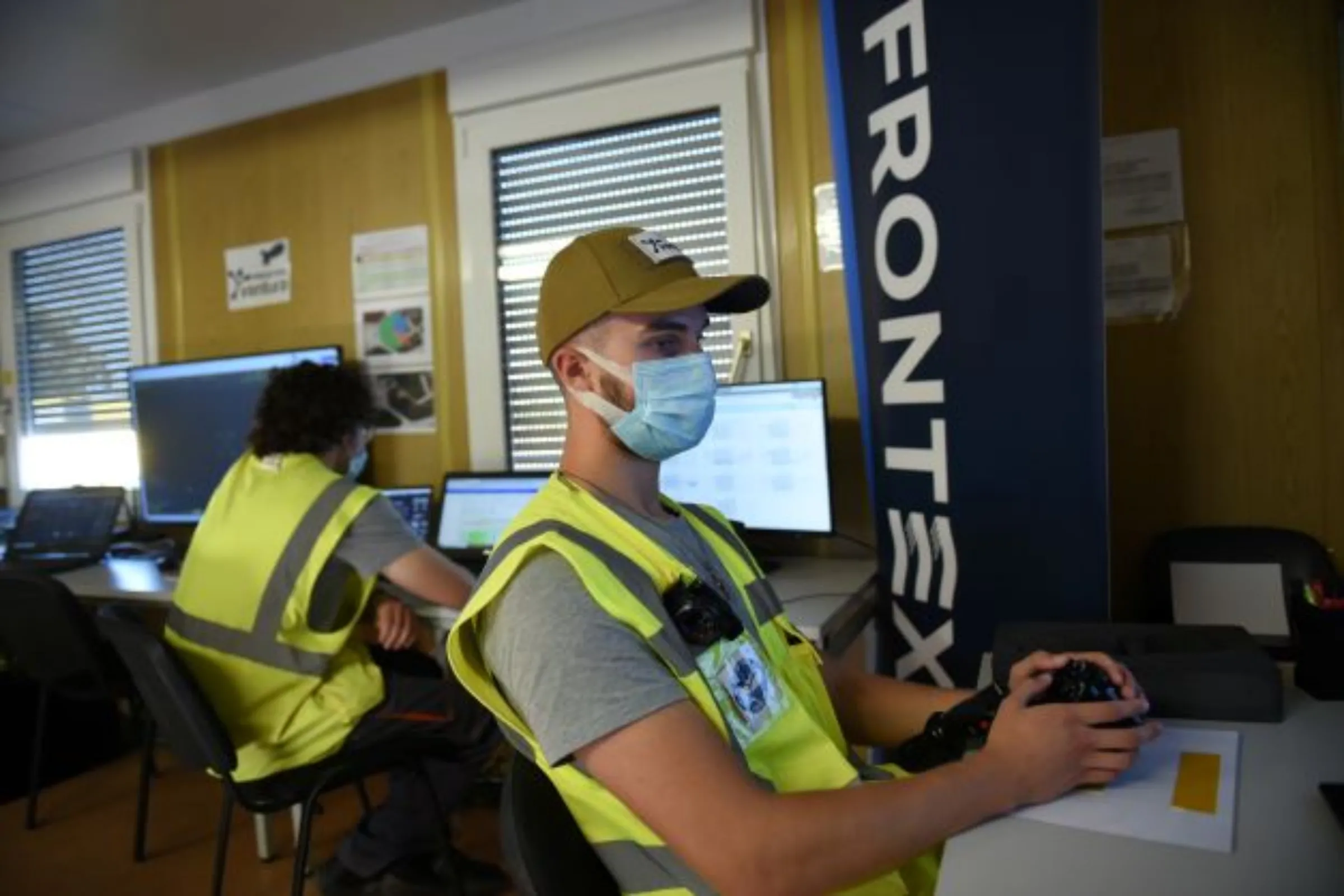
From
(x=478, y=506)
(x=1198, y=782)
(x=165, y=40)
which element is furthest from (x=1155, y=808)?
(x=165, y=40)

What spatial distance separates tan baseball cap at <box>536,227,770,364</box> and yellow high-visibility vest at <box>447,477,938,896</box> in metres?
0.20

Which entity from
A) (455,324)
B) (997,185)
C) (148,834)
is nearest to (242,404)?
(455,324)

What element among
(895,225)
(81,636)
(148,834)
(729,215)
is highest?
(729,215)

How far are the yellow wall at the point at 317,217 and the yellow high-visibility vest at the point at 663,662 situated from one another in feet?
6.79

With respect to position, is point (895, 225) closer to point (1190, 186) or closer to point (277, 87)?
point (1190, 186)

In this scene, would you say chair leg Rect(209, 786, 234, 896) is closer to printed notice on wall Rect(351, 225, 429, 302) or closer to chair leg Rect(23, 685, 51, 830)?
chair leg Rect(23, 685, 51, 830)

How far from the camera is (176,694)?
66.1 inches

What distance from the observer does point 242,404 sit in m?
3.12

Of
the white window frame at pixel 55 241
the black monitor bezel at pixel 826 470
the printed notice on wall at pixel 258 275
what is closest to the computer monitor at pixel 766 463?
the black monitor bezel at pixel 826 470

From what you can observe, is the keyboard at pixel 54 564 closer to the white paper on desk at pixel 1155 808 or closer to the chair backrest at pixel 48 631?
the chair backrest at pixel 48 631

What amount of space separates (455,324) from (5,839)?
2.10 metres

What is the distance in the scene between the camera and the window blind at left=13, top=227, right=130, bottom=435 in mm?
3670

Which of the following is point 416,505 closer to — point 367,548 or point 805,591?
point 367,548

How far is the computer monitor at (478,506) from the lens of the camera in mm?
2578
